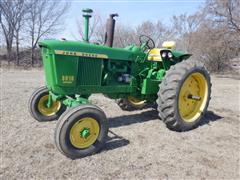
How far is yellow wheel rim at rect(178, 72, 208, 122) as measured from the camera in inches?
201

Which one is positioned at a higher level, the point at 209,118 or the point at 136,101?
the point at 136,101

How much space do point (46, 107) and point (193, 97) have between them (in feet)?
9.29

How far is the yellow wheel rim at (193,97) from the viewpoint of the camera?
5113 mm

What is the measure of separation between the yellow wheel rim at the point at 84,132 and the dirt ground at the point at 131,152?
22 centimetres

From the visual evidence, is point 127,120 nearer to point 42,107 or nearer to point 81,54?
point 42,107

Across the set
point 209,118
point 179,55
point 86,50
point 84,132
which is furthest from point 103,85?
point 209,118

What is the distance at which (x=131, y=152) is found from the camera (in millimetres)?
3943

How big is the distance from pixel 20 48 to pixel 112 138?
19.3 metres

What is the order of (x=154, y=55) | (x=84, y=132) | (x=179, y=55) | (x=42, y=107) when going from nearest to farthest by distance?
(x=84, y=132) < (x=42, y=107) < (x=154, y=55) < (x=179, y=55)

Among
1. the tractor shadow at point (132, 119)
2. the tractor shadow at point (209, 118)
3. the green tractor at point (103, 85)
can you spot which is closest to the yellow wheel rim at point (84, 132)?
the green tractor at point (103, 85)

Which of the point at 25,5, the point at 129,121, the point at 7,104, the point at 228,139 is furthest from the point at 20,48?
the point at 228,139

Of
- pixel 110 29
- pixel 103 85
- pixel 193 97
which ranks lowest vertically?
pixel 193 97

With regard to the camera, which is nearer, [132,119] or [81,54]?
[81,54]

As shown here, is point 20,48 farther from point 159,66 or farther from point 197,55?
point 159,66
